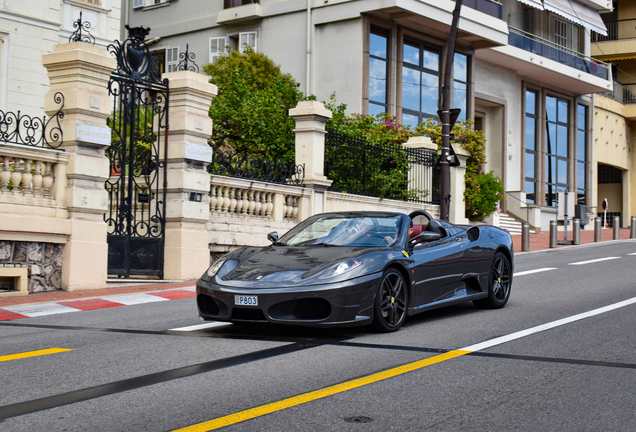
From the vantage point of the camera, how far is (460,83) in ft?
103

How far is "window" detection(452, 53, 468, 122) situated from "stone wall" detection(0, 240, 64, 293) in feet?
72.3

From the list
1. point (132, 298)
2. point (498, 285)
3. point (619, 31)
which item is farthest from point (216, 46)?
point (619, 31)

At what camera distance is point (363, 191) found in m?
19.4

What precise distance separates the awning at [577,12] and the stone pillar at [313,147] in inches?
822

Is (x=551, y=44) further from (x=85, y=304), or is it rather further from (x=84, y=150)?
(x=85, y=304)

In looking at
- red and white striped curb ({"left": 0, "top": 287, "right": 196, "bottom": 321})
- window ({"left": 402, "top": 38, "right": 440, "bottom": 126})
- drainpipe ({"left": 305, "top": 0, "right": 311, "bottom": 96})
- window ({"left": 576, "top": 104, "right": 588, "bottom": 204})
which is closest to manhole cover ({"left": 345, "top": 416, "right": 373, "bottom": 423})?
red and white striped curb ({"left": 0, "top": 287, "right": 196, "bottom": 321})

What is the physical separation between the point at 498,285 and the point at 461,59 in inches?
931

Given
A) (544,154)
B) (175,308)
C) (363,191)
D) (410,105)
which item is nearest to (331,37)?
(410,105)

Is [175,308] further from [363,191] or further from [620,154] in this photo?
[620,154]

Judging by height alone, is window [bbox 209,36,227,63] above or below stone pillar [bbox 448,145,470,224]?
above

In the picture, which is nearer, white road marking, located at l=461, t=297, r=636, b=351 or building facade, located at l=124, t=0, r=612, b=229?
white road marking, located at l=461, t=297, r=636, b=351

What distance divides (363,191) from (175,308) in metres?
10.2

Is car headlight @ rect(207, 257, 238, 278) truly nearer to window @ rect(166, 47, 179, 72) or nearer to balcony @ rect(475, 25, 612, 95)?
window @ rect(166, 47, 179, 72)

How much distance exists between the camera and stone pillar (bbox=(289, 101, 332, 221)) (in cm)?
1711
